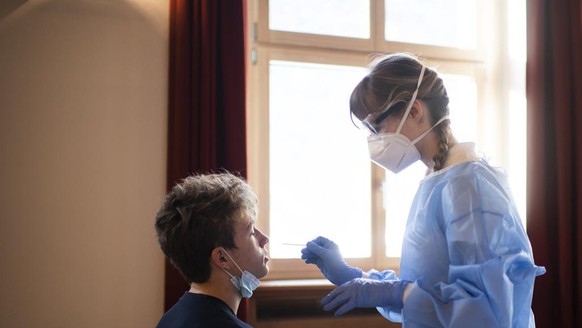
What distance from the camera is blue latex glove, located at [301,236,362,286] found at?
1.82m

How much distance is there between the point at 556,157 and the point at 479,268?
1.94m

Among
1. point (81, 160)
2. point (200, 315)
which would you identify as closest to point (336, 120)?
point (81, 160)

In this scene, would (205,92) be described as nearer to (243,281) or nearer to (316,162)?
(316,162)

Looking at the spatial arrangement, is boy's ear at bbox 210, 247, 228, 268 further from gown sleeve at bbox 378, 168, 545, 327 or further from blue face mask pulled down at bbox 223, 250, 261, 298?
gown sleeve at bbox 378, 168, 545, 327

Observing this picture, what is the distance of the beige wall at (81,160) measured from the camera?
2590 millimetres

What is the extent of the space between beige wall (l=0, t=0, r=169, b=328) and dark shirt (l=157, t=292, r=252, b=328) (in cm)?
136

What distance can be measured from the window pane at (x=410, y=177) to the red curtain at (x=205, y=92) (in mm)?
957

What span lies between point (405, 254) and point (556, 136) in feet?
5.85

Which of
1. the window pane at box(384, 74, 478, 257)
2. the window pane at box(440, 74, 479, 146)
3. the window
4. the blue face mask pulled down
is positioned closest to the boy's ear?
the blue face mask pulled down

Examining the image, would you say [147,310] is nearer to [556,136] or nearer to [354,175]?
[354,175]

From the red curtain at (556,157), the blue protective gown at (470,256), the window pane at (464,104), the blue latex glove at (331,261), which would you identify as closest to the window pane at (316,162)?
the window pane at (464,104)

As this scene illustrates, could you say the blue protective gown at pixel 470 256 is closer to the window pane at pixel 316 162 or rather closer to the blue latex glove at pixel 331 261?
the blue latex glove at pixel 331 261

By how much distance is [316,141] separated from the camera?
3.21 m

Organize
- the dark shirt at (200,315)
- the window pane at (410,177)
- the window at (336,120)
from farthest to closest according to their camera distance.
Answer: the window pane at (410,177)
the window at (336,120)
the dark shirt at (200,315)
